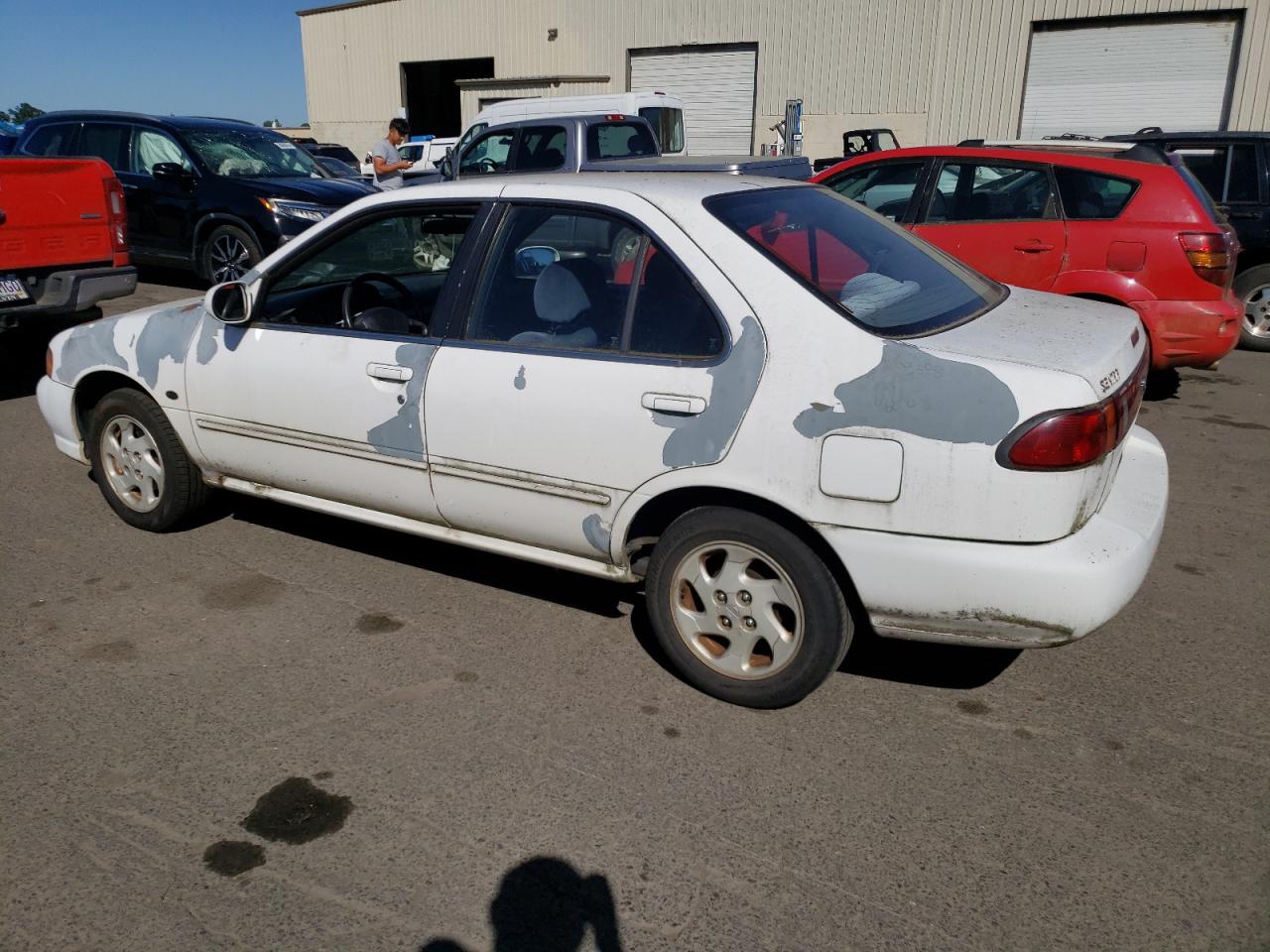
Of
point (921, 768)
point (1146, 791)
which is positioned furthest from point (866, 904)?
point (1146, 791)

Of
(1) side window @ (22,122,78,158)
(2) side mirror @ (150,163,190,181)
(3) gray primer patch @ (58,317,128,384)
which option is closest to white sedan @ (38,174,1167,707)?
(3) gray primer patch @ (58,317,128,384)

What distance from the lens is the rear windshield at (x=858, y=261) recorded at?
10.4ft

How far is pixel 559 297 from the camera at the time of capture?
353 cm

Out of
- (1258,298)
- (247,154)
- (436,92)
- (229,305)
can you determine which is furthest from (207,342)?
(436,92)

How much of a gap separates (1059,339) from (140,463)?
3.85 meters

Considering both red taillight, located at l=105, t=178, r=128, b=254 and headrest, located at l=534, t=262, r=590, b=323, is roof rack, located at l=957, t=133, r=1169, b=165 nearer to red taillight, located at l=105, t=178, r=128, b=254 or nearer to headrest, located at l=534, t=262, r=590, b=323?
headrest, located at l=534, t=262, r=590, b=323

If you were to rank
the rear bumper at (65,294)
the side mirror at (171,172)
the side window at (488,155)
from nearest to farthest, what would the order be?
the rear bumper at (65,294) < the side mirror at (171,172) < the side window at (488,155)

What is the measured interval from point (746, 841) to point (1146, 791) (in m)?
1.16

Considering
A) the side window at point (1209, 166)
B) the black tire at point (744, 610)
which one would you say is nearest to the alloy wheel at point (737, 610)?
the black tire at point (744, 610)

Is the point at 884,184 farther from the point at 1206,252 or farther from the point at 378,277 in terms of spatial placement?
the point at 378,277

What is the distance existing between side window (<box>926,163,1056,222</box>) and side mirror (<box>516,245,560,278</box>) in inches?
175

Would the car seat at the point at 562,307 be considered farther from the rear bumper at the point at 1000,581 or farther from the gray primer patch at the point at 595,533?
the rear bumper at the point at 1000,581

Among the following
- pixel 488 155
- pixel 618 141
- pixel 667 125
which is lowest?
pixel 488 155

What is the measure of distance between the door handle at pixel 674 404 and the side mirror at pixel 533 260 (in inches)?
29.3
